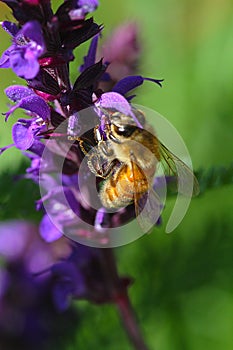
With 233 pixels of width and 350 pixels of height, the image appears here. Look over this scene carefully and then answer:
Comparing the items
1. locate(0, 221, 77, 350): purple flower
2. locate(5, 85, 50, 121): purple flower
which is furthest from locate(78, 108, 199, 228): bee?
locate(0, 221, 77, 350): purple flower

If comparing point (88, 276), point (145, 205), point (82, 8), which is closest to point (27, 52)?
point (82, 8)

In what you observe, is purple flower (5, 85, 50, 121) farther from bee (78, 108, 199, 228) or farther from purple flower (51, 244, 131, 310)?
purple flower (51, 244, 131, 310)

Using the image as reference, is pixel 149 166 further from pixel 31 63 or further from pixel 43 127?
pixel 31 63

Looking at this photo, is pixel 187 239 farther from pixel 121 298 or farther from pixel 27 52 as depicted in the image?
pixel 27 52

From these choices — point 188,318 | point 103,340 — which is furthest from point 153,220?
point 188,318

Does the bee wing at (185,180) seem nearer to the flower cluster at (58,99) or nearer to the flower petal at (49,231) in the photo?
the flower cluster at (58,99)

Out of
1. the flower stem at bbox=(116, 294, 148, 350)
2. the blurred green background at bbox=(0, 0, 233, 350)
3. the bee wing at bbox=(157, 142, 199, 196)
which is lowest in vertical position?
the blurred green background at bbox=(0, 0, 233, 350)

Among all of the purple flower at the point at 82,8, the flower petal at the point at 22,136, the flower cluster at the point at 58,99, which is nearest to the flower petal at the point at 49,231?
the flower cluster at the point at 58,99
